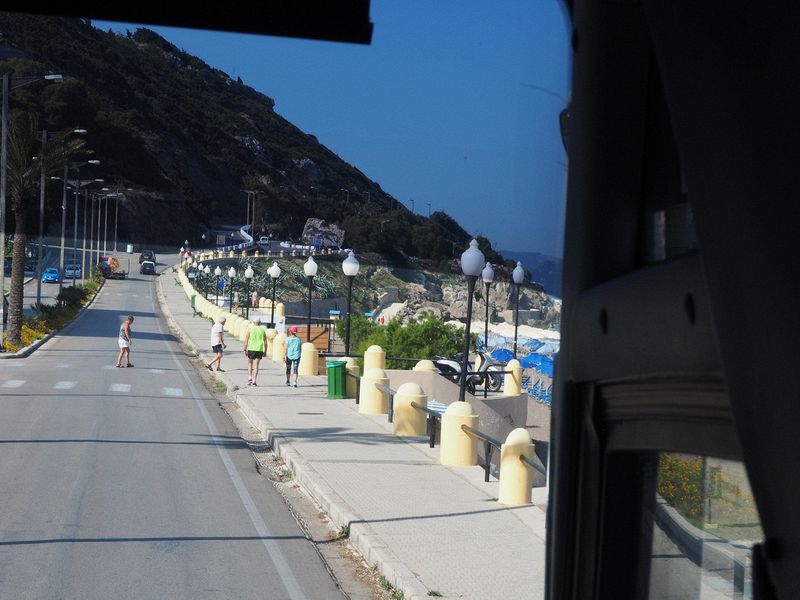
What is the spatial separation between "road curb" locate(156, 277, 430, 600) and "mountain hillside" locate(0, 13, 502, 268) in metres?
2.62

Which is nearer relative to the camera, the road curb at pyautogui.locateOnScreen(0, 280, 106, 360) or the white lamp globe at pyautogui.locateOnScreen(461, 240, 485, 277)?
the white lamp globe at pyautogui.locateOnScreen(461, 240, 485, 277)

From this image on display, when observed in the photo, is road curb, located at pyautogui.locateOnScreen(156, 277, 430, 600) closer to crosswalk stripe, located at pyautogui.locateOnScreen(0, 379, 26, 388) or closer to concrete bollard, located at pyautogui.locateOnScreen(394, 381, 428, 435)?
concrete bollard, located at pyautogui.locateOnScreen(394, 381, 428, 435)

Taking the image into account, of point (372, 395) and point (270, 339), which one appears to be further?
point (270, 339)

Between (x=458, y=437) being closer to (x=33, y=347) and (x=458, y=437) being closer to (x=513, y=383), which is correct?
(x=513, y=383)

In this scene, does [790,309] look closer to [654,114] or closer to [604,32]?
[654,114]

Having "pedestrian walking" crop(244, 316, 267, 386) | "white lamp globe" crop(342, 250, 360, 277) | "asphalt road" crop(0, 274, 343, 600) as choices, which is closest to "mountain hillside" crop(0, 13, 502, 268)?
"white lamp globe" crop(342, 250, 360, 277)

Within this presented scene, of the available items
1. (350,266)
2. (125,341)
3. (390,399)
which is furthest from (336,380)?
(125,341)

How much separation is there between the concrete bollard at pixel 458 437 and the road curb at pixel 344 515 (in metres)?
1.94

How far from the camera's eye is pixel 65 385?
81.0 ft

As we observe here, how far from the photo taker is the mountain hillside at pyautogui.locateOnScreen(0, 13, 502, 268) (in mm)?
4902

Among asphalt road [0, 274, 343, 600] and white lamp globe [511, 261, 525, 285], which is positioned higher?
white lamp globe [511, 261, 525, 285]

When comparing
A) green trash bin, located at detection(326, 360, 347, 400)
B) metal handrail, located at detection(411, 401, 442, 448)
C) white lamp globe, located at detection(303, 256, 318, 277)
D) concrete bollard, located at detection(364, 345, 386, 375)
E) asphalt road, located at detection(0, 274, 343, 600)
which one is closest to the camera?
asphalt road, located at detection(0, 274, 343, 600)

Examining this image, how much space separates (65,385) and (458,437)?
540 inches

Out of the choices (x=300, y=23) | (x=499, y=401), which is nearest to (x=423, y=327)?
(x=499, y=401)
